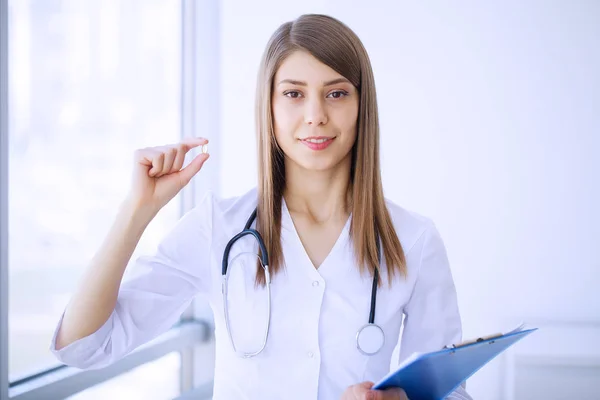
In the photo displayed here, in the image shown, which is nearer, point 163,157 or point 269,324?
point 163,157

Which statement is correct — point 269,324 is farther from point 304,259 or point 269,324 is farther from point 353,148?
point 353,148

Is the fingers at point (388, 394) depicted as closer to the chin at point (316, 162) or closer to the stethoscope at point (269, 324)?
the stethoscope at point (269, 324)

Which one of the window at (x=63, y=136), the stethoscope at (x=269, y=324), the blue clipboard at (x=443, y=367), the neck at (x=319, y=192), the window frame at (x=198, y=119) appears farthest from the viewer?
the window frame at (x=198, y=119)

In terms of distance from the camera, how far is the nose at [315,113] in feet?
3.58

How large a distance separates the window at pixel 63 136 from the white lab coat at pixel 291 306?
2.09 ft

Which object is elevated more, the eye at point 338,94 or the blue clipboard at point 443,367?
the eye at point 338,94

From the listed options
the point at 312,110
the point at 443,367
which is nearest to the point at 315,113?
the point at 312,110

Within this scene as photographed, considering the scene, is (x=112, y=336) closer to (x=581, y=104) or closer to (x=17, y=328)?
(x=17, y=328)

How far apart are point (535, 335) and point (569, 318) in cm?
23

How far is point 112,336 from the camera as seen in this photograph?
985 millimetres

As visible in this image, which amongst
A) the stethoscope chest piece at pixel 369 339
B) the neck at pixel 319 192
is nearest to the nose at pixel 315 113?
the neck at pixel 319 192

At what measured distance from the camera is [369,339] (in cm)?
107

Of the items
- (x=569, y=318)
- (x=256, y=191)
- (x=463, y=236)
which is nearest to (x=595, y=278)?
(x=569, y=318)

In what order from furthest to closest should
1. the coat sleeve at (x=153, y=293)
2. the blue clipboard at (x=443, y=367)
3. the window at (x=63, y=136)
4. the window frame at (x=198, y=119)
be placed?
the window frame at (x=198, y=119)
the window at (x=63, y=136)
the coat sleeve at (x=153, y=293)
the blue clipboard at (x=443, y=367)
